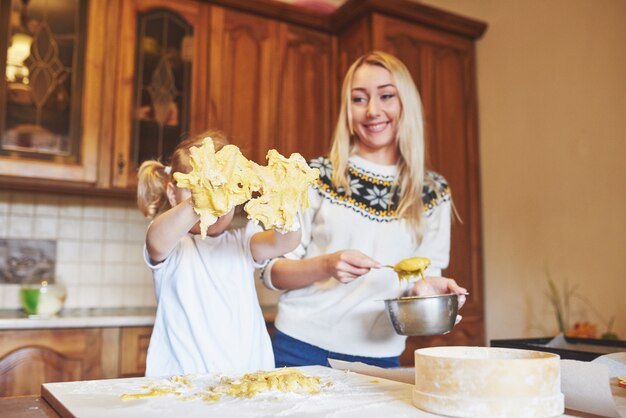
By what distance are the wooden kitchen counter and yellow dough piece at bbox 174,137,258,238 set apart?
0.30 metres

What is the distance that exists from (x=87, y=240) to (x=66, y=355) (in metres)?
0.61

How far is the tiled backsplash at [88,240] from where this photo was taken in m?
2.26

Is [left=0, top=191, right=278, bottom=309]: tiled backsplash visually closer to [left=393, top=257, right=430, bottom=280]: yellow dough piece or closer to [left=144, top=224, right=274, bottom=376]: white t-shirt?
[left=144, top=224, right=274, bottom=376]: white t-shirt

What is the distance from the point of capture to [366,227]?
4.36 ft

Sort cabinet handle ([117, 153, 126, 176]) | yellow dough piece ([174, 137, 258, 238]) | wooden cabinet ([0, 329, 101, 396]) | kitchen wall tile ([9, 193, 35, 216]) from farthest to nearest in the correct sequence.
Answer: kitchen wall tile ([9, 193, 35, 216]) → cabinet handle ([117, 153, 126, 176]) → wooden cabinet ([0, 329, 101, 396]) → yellow dough piece ([174, 137, 258, 238])

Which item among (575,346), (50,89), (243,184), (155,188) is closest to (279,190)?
(243,184)

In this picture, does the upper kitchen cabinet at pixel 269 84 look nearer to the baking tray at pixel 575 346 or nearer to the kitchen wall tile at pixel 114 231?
the kitchen wall tile at pixel 114 231

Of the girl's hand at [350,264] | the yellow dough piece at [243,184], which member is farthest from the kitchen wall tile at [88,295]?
the yellow dough piece at [243,184]

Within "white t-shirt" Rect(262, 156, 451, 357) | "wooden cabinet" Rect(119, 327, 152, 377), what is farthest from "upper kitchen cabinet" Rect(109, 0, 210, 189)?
"white t-shirt" Rect(262, 156, 451, 357)

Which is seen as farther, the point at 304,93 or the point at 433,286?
the point at 304,93

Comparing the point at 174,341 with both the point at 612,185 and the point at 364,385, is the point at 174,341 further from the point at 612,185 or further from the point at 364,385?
the point at 612,185

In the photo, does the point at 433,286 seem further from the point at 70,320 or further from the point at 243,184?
the point at 70,320

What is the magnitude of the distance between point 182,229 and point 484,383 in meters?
0.52

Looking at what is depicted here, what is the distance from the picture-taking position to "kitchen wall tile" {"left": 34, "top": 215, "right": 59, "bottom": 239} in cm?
229
